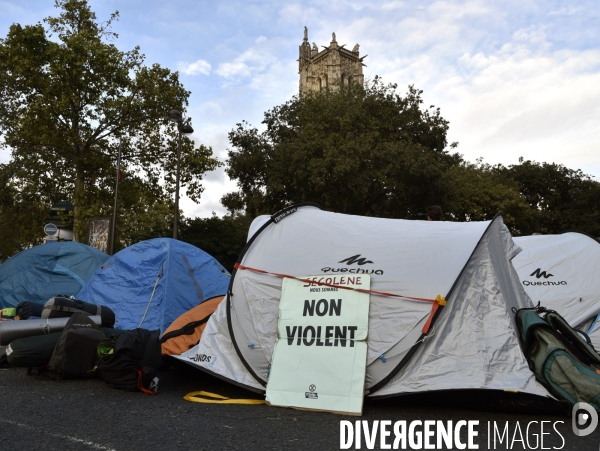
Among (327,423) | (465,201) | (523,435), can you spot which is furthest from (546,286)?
(465,201)

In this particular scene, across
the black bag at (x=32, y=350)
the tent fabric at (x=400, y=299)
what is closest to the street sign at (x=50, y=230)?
the black bag at (x=32, y=350)

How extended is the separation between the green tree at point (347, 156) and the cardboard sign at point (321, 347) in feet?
52.5

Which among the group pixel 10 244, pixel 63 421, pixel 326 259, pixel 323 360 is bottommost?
pixel 63 421

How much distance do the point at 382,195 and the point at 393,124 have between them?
3616mm

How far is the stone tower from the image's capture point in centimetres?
6669

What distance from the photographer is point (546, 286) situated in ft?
25.6

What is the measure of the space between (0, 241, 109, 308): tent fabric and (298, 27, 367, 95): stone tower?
55.8 m

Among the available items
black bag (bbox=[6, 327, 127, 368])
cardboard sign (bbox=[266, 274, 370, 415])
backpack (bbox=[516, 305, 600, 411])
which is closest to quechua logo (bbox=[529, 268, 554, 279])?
backpack (bbox=[516, 305, 600, 411])

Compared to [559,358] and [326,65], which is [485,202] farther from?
[326,65]

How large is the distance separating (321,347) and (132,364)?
74.3 inches

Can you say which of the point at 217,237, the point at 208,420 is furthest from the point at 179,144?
the point at 208,420

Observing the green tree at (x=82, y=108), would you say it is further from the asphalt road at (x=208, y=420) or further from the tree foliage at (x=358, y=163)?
the asphalt road at (x=208, y=420)

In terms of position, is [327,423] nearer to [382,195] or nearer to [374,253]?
[374,253]

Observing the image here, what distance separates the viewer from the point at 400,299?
4.67m
